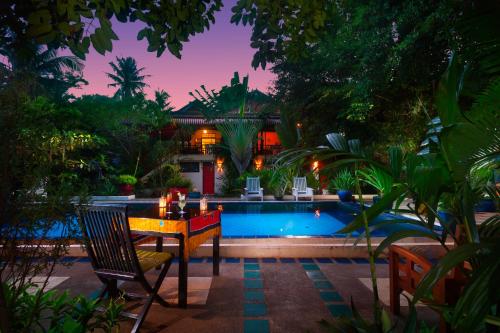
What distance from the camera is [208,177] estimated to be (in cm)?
1844

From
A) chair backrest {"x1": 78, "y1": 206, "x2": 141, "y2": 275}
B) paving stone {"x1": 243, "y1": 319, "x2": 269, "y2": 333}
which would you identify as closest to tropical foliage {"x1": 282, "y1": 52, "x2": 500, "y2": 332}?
paving stone {"x1": 243, "y1": 319, "x2": 269, "y2": 333}

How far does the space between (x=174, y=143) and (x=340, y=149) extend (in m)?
14.9

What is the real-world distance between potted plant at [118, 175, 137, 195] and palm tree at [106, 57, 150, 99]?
59.2 feet

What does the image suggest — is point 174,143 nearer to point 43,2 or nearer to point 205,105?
point 205,105

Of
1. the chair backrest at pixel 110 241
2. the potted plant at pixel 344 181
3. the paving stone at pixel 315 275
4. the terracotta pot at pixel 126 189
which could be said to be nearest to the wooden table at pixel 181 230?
the chair backrest at pixel 110 241

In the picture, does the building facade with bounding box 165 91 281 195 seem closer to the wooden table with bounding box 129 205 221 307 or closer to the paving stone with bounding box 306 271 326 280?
the paving stone with bounding box 306 271 326 280

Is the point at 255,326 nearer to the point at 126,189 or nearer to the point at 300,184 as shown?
the point at 300,184

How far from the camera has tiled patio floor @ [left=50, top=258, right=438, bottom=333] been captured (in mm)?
2502

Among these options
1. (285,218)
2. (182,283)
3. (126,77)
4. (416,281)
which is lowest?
(285,218)

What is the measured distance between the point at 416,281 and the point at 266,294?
1434 millimetres

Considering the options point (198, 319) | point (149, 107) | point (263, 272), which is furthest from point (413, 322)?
point (149, 107)

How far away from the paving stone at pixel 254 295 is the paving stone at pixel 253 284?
4.5 inches

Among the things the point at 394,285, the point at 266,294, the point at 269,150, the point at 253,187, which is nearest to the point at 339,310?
the point at 394,285

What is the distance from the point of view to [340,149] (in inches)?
58.6
